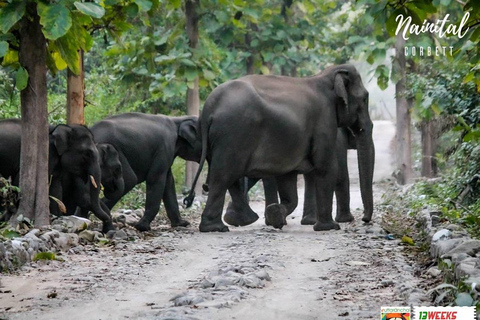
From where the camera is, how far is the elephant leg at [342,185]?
587 inches

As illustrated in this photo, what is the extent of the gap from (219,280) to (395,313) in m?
1.94

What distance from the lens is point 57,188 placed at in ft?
39.7

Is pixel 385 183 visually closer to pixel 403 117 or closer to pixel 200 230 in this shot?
pixel 403 117

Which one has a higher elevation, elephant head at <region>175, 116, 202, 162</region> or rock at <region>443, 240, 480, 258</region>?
elephant head at <region>175, 116, 202, 162</region>

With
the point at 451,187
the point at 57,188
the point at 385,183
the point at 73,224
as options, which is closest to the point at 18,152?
the point at 57,188

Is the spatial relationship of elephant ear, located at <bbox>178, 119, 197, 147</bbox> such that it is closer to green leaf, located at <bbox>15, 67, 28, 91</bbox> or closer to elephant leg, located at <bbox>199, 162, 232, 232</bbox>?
elephant leg, located at <bbox>199, 162, 232, 232</bbox>

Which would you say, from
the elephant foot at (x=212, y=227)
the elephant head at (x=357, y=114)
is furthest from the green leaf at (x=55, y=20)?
the elephant head at (x=357, y=114)

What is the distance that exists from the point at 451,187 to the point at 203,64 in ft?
19.0

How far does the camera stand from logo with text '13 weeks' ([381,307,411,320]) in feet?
18.6

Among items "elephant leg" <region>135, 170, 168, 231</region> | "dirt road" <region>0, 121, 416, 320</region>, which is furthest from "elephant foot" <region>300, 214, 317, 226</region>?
"dirt road" <region>0, 121, 416, 320</region>

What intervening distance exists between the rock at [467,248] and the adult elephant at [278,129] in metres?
5.53

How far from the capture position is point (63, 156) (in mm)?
12156

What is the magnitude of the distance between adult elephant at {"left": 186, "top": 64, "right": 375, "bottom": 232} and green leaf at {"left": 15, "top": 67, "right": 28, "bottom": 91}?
122 inches

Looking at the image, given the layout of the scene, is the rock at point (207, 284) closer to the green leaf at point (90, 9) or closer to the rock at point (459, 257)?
the rock at point (459, 257)
